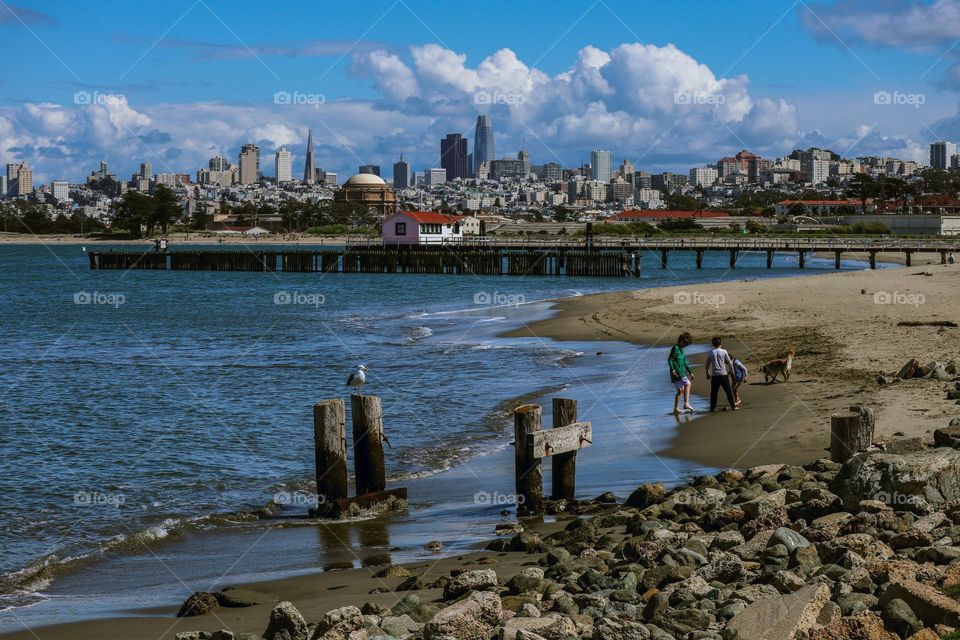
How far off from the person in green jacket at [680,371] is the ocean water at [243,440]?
1.84 feet

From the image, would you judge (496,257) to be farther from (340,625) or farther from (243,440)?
(340,625)

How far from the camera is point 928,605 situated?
20.9ft

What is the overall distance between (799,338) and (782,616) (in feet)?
65.0

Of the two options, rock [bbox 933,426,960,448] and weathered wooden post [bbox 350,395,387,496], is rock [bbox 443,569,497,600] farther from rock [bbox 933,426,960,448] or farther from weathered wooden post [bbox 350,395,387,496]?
rock [bbox 933,426,960,448]

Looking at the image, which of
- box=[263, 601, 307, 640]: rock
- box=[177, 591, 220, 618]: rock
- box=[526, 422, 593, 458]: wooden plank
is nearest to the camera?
box=[263, 601, 307, 640]: rock

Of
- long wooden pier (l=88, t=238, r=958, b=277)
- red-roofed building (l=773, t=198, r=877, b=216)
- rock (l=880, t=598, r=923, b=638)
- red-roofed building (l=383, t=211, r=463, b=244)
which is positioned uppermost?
red-roofed building (l=773, t=198, r=877, b=216)

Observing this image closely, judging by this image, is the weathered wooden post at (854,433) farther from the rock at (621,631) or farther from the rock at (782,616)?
the rock at (621,631)

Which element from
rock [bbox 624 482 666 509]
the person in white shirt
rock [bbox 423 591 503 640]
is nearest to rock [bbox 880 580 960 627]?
rock [bbox 423 591 503 640]

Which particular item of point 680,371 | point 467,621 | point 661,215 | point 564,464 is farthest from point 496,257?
point 661,215

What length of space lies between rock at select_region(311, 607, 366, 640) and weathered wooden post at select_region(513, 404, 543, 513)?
15.4 ft

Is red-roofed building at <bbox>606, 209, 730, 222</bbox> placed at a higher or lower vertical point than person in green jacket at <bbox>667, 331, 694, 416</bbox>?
higher

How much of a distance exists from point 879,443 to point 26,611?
28.6 ft

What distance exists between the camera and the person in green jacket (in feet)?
56.2

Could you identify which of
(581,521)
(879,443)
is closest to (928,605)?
(581,521)
